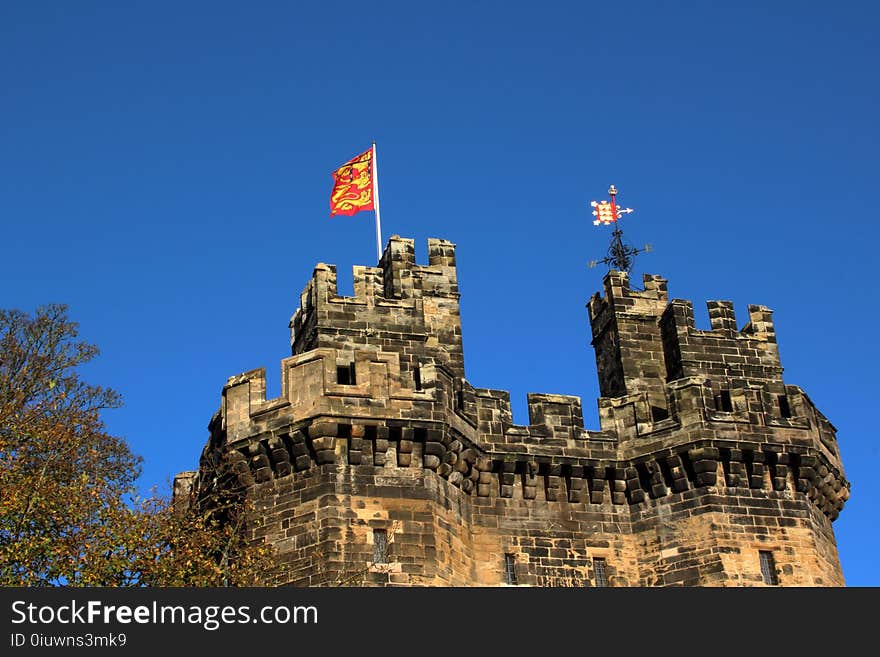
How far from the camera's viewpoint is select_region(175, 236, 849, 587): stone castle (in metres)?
32.0

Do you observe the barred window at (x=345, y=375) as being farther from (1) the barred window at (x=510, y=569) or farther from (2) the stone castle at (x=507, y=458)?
(1) the barred window at (x=510, y=569)

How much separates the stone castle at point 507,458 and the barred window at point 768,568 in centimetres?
5

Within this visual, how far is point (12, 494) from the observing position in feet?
96.7

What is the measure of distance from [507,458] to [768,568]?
6749 mm

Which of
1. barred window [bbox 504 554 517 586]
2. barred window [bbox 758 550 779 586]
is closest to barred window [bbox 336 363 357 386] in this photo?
barred window [bbox 504 554 517 586]

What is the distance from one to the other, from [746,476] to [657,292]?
7309 millimetres

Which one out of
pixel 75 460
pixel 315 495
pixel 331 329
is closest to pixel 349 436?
pixel 315 495

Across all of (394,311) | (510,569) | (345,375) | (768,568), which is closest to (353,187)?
(394,311)

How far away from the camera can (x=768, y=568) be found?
34.3 metres

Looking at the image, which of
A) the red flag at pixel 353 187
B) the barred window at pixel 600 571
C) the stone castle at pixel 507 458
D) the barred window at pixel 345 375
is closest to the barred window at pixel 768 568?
the stone castle at pixel 507 458

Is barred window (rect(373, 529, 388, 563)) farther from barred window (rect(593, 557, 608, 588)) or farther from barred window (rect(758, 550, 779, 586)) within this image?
barred window (rect(758, 550, 779, 586))

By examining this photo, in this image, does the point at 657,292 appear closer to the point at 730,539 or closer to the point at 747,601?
the point at 730,539

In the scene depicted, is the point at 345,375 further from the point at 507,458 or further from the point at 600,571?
the point at 600,571

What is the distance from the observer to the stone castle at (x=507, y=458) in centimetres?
3195
